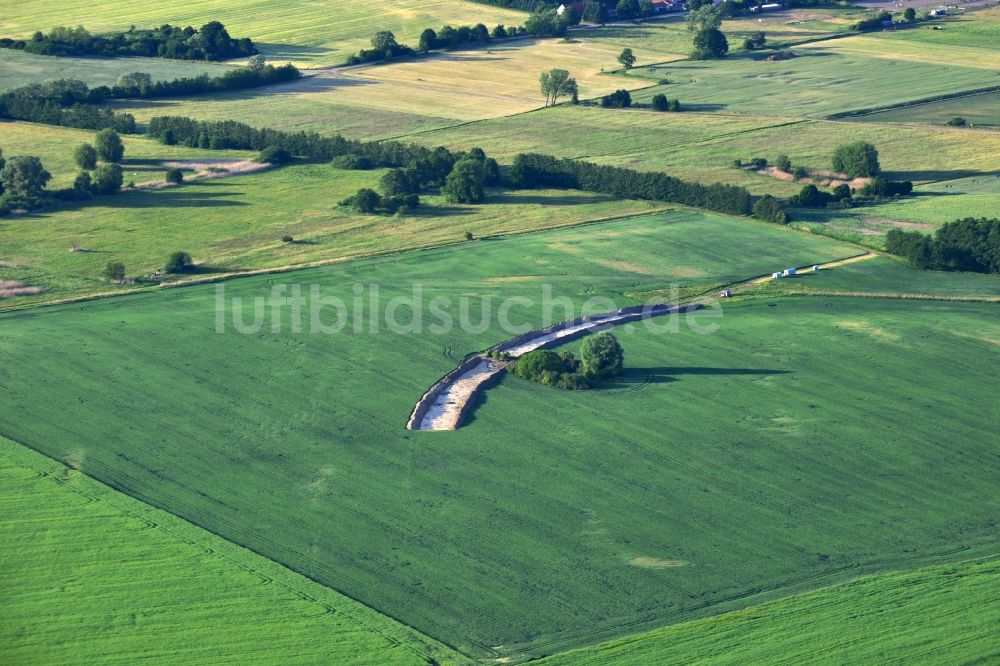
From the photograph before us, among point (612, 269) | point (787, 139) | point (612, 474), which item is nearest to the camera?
point (612, 474)

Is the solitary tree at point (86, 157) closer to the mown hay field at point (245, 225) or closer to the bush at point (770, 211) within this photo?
the mown hay field at point (245, 225)

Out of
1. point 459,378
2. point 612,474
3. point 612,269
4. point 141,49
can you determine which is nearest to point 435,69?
point 141,49

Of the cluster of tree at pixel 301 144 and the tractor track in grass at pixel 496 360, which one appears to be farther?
the cluster of tree at pixel 301 144

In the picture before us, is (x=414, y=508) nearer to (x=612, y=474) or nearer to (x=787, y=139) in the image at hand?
(x=612, y=474)

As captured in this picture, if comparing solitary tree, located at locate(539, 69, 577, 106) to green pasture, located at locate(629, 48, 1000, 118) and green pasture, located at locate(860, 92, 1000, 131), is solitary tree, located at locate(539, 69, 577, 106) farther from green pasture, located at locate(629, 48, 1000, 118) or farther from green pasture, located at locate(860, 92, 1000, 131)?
green pasture, located at locate(860, 92, 1000, 131)

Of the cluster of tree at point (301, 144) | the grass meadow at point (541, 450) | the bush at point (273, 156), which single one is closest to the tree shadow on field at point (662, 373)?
the grass meadow at point (541, 450)

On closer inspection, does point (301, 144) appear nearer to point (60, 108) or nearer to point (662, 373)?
point (60, 108)

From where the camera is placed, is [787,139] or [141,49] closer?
[787,139]

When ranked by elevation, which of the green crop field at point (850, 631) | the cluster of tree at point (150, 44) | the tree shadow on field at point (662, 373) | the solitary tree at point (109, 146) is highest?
the cluster of tree at point (150, 44)
